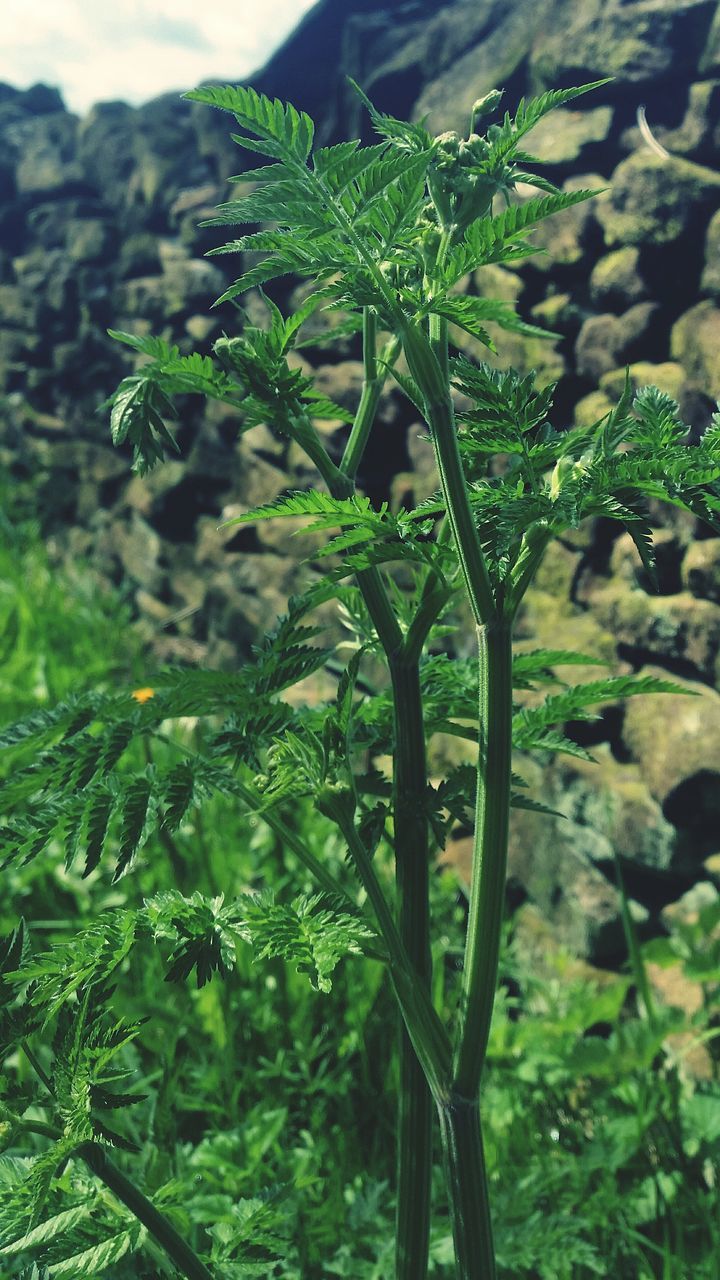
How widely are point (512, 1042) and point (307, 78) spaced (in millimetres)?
4168

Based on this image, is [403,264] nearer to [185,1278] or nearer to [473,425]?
[473,425]

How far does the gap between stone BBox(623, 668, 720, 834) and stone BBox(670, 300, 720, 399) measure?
2.58ft

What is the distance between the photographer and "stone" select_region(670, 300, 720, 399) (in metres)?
2.55

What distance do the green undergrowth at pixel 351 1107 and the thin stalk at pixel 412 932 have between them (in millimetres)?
131

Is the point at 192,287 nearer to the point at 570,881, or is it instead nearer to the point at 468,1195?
the point at 570,881

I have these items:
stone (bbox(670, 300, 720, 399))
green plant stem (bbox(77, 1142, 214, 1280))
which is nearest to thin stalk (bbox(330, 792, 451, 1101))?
green plant stem (bbox(77, 1142, 214, 1280))

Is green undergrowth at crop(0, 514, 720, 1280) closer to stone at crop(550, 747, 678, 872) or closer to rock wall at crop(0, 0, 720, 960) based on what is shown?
stone at crop(550, 747, 678, 872)

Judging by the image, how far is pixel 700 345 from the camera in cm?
263

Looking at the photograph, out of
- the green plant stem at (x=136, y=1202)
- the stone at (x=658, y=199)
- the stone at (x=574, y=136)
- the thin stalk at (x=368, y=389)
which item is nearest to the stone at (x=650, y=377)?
the stone at (x=658, y=199)

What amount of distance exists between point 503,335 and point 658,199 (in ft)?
1.92

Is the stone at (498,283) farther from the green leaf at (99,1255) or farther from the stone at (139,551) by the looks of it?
the green leaf at (99,1255)

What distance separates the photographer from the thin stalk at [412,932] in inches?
33.4

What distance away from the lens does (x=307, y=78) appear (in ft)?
14.5

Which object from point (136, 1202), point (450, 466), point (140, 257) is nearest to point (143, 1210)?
point (136, 1202)
